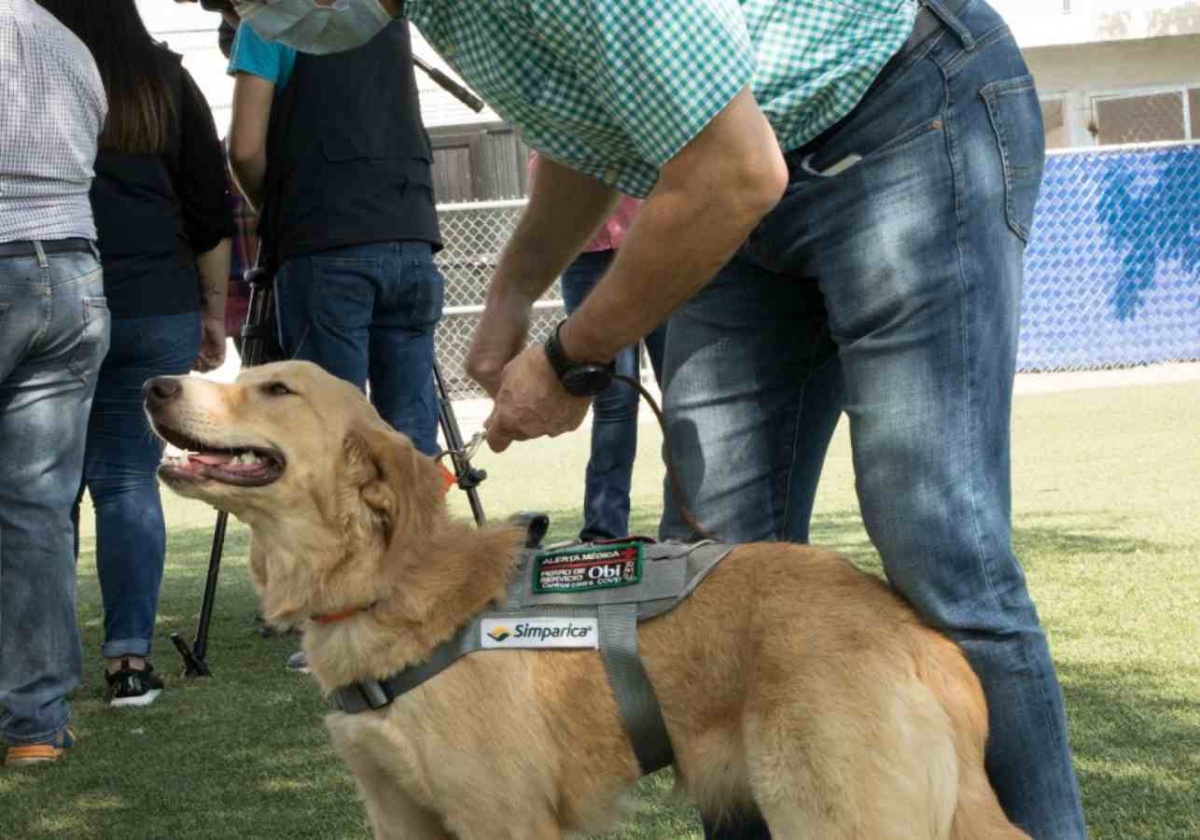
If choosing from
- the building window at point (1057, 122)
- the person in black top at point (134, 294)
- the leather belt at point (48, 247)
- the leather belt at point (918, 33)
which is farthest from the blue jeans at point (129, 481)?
the building window at point (1057, 122)

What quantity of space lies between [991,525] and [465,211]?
16.7 m

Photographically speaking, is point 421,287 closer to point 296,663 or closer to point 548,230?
point 296,663

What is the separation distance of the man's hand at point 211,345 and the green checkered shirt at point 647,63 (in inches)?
148

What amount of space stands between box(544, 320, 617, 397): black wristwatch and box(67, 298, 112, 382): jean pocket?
104 inches

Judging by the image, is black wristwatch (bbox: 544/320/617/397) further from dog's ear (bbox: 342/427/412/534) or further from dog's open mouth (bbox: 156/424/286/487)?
dog's open mouth (bbox: 156/424/286/487)

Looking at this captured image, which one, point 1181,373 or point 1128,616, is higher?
point 1128,616

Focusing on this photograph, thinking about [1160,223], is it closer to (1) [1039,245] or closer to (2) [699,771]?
(1) [1039,245]

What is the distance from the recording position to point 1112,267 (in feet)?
63.2

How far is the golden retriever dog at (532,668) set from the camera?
107 inches

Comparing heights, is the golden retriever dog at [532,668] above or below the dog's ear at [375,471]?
below

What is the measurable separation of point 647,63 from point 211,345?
180 inches

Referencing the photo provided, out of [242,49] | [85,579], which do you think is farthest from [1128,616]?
[85,579]

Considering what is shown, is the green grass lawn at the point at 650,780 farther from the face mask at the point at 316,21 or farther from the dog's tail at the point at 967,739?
the face mask at the point at 316,21

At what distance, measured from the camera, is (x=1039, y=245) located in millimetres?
19234
